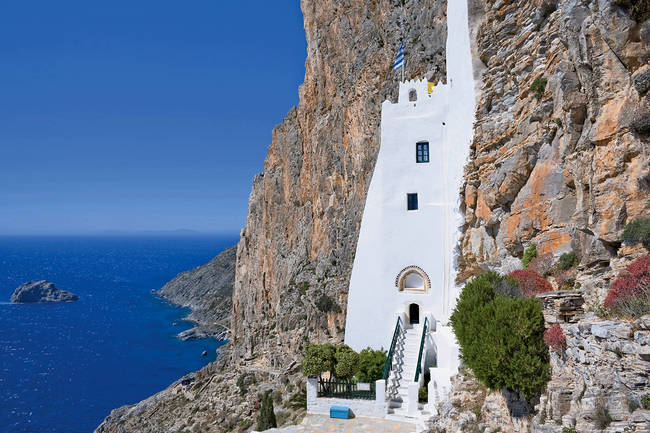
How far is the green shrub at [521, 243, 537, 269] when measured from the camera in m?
13.9

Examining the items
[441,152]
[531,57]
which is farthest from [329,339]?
[531,57]

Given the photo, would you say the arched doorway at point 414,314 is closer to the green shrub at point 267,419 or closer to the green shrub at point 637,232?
the green shrub at point 267,419

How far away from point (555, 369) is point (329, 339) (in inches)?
946

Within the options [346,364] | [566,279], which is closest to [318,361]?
[346,364]

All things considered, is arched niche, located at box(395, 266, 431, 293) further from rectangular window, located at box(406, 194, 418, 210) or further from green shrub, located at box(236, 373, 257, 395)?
green shrub, located at box(236, 373, 257, 395)

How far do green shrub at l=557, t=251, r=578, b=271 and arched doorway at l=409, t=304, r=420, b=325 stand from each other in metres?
9.90

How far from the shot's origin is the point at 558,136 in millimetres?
13797

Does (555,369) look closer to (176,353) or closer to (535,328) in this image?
(535,328)

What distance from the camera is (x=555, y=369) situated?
30.8 feet

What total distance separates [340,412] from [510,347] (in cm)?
809

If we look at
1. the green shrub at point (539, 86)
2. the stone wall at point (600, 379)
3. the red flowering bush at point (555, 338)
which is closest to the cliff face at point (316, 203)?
the green shrub at point (539, 86)

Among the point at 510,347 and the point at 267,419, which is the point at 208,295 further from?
the point at 510,347

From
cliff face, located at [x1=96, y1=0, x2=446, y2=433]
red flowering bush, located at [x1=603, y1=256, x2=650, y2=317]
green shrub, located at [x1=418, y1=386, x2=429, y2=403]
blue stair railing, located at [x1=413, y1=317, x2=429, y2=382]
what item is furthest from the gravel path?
red flowering bush, located at [x1=603, y1=256, x2=650, y2=317]

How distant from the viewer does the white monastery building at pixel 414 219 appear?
20.5 m
